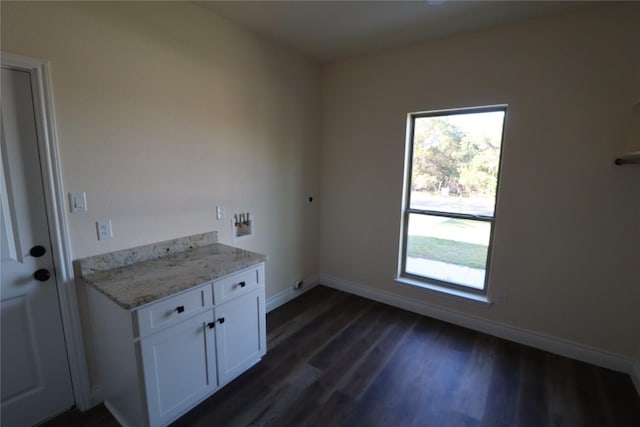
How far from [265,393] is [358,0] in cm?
291

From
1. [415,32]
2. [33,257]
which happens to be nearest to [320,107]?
[415,32]

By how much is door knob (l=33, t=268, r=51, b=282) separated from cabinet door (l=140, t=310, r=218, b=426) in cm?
74

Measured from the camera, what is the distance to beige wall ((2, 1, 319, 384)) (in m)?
1.70

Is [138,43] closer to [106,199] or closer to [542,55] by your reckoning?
[106,199]

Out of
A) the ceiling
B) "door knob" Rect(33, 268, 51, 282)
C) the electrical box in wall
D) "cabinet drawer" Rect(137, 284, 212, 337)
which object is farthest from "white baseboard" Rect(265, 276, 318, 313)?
the ceiling

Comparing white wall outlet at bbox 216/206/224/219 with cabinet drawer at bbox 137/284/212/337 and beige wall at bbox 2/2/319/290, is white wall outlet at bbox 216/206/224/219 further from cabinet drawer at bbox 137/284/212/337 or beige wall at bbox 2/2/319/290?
cabinet drawer at bbox 137/284/212/337

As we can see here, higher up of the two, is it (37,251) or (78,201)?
(78,201)

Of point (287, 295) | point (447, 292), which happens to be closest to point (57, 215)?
point (287, 295)

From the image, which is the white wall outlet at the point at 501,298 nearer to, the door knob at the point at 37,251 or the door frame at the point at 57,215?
the door frame at the point at 57,215

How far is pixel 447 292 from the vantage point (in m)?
3.01

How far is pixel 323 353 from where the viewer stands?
249cm

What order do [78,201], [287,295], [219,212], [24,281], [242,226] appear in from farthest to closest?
[287,295]
[242,226]
[219,212]
[78,201]
[24,281]

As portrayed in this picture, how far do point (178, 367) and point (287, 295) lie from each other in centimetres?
172

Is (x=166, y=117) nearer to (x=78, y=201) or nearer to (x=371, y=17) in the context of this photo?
(x=78, y=201)
